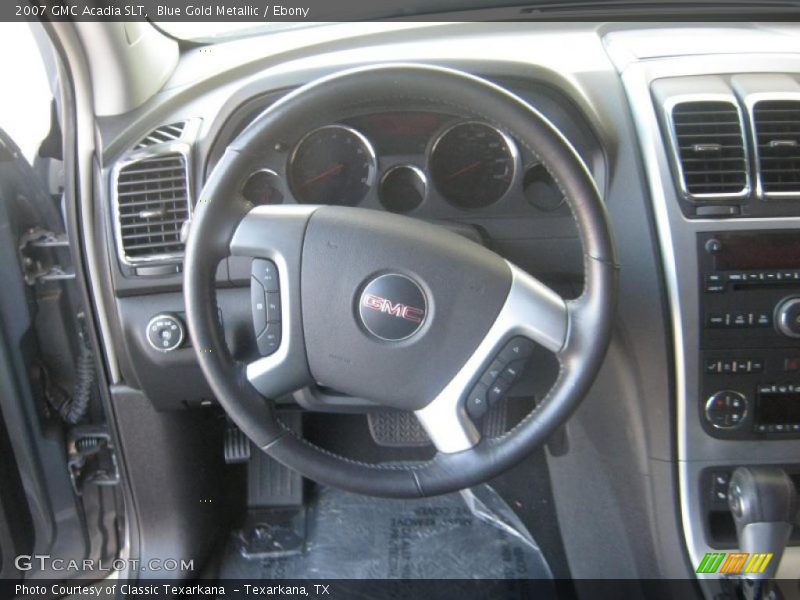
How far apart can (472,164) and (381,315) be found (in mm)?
464

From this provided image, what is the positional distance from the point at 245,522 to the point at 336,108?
54.3 inches

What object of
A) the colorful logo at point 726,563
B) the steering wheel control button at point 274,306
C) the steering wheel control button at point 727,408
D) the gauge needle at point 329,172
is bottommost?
the colorful logo at point 726,563

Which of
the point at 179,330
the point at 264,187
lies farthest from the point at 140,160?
the point at 179,330

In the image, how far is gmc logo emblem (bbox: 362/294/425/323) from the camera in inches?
49.2

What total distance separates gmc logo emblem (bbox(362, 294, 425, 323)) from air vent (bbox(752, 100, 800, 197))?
2.42 feet

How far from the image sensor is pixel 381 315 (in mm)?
1255

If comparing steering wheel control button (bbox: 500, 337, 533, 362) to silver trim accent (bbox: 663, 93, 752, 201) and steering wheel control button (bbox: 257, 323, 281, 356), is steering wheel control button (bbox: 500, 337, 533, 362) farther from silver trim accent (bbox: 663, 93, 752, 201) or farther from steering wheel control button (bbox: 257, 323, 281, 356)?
silver trim accent (bbox: 663, 93, 752, 201)

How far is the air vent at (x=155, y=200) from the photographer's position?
4.97 feet

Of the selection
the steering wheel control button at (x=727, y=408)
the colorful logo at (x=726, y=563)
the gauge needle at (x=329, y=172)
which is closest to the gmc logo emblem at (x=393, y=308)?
the gauge needle at (x=329, y=172)

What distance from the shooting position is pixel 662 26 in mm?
1830

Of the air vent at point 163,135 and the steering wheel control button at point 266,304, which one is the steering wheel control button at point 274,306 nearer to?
the steering wheel control button at point 266,304

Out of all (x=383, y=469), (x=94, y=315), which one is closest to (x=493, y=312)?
(x=383, y=469)

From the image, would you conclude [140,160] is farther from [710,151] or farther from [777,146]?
[777,146]

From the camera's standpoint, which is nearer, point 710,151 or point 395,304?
point 395,304
